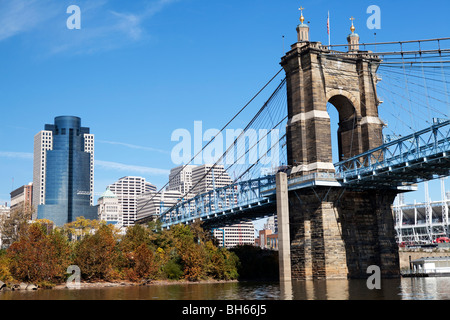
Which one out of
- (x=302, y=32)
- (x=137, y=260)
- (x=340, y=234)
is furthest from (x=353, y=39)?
(x=137, y=260)

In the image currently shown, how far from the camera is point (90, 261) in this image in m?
73.4

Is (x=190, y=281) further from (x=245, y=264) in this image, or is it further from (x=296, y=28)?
(x=296, y=28)

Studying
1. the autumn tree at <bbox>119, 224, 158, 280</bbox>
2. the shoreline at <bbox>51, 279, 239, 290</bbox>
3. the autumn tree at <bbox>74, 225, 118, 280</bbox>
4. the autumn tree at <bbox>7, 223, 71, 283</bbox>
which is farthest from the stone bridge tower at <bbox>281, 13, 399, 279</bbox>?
the autumn tree at <bbox>7, 223, 71, 283</bbox>

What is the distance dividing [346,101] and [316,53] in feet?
28.3

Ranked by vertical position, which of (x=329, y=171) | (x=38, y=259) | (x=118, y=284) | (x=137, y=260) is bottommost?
(x=118, y=284)

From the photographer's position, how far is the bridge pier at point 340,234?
69.9 meters

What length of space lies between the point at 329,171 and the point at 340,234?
7902mm

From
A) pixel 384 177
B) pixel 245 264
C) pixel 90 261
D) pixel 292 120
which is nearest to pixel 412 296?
pixel 384 177

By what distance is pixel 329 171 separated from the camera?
71875mm

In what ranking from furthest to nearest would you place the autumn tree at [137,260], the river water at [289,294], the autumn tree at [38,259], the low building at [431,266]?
the low building at [431,266], the autumn tree at [137,260], the autumn tree at [38,259], the river water at [289,294]

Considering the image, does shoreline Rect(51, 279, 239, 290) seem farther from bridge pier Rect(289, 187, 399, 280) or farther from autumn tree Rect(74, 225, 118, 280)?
bridge pier Rect(289, 187, 399, 280)

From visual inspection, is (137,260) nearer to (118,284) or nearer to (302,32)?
(118,284)

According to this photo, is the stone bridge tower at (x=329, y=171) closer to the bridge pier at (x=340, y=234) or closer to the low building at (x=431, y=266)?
the bridge pier at (x=340, y=234)

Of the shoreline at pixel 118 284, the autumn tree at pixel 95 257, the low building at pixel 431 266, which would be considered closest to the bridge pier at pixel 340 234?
the low building at pixel 431 266
